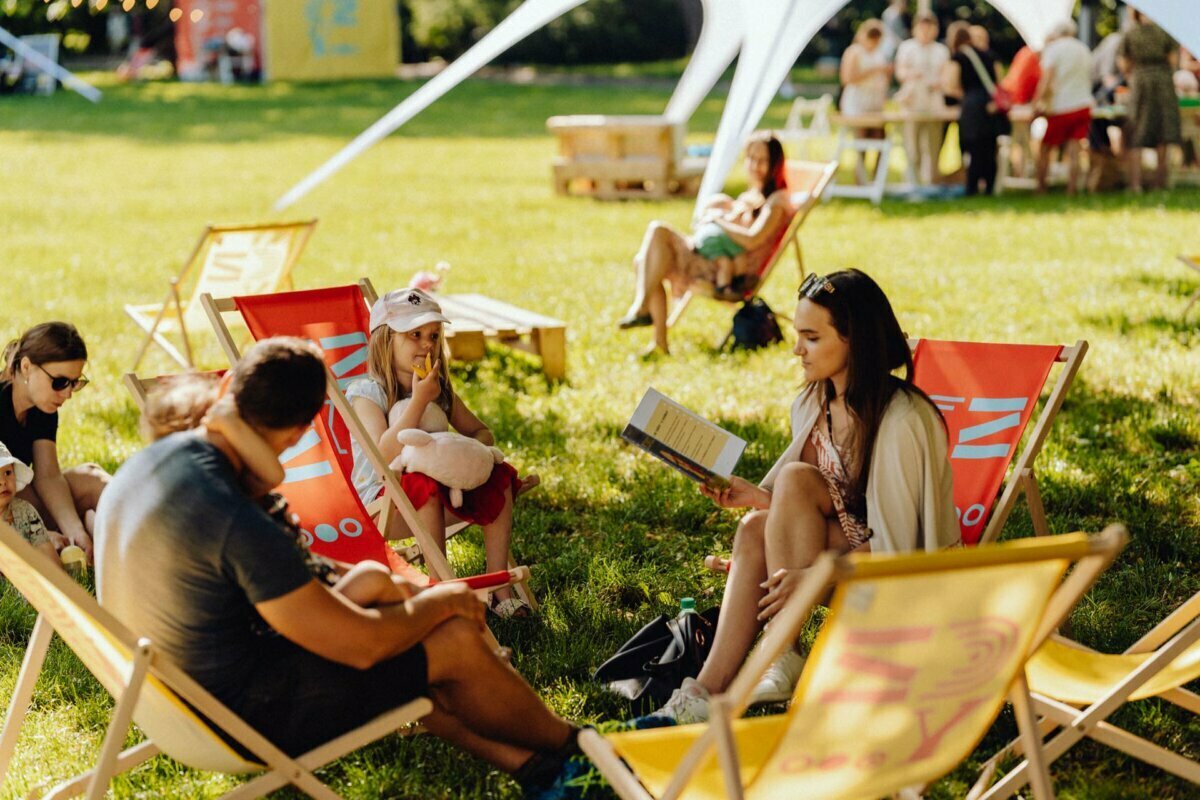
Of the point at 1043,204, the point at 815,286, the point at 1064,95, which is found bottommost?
the point at 1043,204

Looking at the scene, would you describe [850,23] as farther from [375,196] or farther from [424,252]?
[424,252]

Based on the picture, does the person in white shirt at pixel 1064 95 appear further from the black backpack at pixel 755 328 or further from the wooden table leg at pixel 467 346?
the wooden table leg at pixel 467 346

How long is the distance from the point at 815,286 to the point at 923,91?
1080 cm

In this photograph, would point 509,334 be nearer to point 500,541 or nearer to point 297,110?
point 500,541

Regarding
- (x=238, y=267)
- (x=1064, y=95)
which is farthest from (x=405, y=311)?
(x=1064, y=95)

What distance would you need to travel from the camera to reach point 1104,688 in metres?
3.14

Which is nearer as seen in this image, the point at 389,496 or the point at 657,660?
the point at 657,660

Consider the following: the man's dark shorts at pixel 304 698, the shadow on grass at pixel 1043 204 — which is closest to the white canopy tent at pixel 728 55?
the shadow on grass at pixel 1043 204

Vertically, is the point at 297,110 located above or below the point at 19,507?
below

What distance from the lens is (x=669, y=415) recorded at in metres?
3.74

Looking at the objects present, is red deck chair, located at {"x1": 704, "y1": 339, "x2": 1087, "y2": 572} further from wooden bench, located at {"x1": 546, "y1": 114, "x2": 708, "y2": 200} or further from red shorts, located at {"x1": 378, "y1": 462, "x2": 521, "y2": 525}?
wooden bench, located at {"x1": 546, "y1": 114, "x2": 708, "y2": 200}

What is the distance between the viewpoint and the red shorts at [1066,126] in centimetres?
1301

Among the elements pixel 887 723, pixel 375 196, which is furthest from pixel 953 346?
pixel 375 196

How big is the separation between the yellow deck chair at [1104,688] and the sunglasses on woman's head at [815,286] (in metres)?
1.00
